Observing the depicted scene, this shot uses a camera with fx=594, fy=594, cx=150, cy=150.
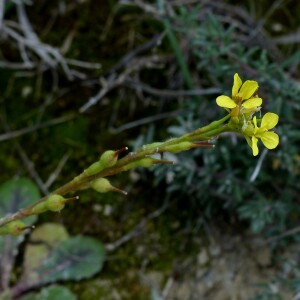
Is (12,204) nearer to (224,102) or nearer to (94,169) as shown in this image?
(94,169)

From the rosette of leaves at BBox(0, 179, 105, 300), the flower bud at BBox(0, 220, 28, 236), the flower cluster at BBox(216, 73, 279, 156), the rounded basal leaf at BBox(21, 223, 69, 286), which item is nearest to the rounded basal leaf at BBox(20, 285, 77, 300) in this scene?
the rosette of leaves at BBox(0, 179, 105, 300)

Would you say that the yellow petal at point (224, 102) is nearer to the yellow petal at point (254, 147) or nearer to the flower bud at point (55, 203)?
the yellow petal at point (254, 147)

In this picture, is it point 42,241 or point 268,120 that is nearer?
point 268,120

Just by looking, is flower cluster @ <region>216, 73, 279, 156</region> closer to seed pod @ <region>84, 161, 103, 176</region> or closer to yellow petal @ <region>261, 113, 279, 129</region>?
yellow petal @ <region>261, 113, 279, 129</region>

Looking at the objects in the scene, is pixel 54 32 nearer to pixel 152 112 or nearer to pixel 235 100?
pixel 152 112

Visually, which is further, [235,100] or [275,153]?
[275,153]

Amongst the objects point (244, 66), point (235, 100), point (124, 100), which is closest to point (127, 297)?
point (124, 100)

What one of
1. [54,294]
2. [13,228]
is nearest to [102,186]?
[13,228]
